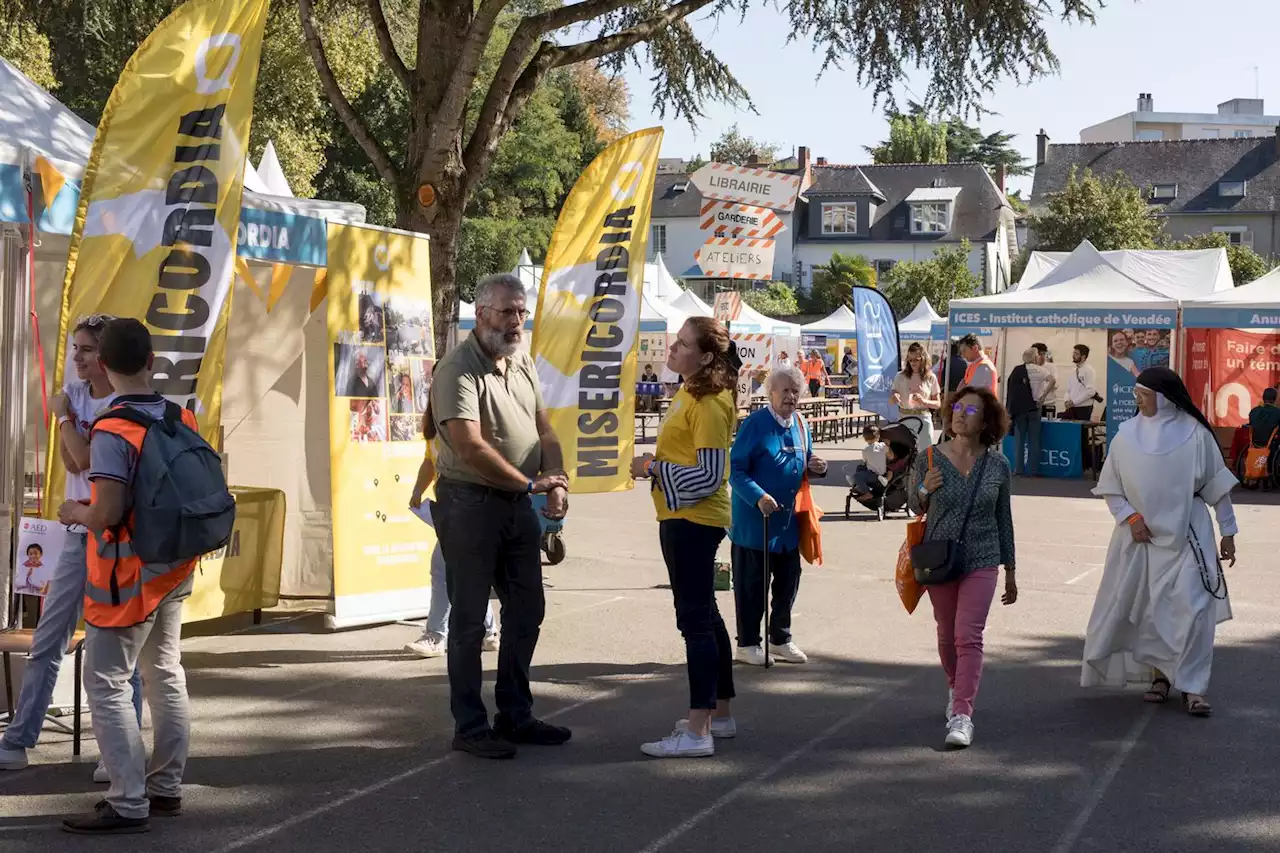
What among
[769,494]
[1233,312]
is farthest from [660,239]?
[769,494]

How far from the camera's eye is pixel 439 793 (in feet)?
18.9

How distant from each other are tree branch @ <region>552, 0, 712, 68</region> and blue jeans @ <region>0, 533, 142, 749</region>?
6525 mm

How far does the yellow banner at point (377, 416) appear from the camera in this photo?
8945 millimetres

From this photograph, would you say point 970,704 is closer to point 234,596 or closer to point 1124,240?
point 234,596

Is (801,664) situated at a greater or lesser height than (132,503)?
lesser

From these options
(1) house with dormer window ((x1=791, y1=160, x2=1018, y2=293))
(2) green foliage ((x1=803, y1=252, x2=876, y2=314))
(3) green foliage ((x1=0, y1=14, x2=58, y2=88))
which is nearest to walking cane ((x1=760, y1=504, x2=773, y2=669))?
(3) green foliage ((x1=0, y1=14, x2=58, y2=88))

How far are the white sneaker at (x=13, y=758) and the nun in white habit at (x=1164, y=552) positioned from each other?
4.87m

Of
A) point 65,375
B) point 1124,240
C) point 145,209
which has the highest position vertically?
point 1124,240

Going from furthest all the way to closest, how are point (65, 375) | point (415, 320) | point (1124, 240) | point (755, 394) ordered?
point (1124, 240) < point (755, 394) < point (415, 320) < point (65, 375)

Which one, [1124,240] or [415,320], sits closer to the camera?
[415,320]

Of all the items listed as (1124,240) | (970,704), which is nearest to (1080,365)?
(970,704)

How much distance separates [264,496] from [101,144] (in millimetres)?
2945

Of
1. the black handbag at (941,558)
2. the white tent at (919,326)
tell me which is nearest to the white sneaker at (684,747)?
the black handbag at (941,558)

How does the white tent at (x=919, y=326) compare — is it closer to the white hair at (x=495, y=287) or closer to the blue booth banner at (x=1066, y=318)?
the blue booth banner at (x=1066, y=318)
